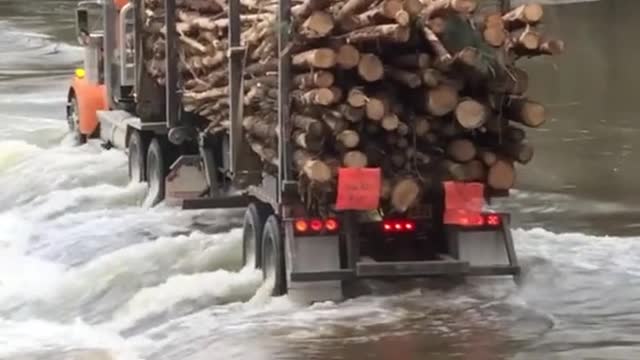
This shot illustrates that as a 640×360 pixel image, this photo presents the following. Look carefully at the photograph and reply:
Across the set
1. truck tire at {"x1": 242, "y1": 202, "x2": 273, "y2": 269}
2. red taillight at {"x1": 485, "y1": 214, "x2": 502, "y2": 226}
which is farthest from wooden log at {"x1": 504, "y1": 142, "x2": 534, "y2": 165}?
truck tire at {"x1": 242, "y1": 202, "x2": 273, "y2": 269}

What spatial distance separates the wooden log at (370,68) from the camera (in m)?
9.15

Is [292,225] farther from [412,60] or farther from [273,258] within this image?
[412,60]

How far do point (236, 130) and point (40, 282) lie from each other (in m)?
2.16

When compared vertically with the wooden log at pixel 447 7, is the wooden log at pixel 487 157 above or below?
below

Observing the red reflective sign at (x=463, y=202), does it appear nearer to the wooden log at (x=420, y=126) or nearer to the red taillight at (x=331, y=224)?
the wooden log at (x=420, y=126)

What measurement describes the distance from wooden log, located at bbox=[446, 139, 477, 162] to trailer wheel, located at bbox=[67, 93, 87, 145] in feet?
33.7

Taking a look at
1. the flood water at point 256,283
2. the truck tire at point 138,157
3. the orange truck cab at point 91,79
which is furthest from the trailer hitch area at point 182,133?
the orange truck cab at point 91,79

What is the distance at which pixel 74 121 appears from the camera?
19.7 meters

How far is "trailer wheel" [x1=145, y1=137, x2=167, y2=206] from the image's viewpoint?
589 inches

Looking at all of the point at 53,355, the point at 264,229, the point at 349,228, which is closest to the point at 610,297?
the point at 349,228

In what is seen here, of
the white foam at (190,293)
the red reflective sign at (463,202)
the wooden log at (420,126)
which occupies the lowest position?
the white foam at (190,293)

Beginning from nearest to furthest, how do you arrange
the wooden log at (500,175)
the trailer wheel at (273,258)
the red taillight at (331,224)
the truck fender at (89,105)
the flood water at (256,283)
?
the flood water at (256,283) < the wooden log at (500,175) < the red taillight at (331,224) < the trailer wheel at (273,258) < the truck fender at (89,105)

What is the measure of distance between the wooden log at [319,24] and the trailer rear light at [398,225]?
4.91 ft

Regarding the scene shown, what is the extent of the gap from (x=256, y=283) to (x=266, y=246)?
301mm
